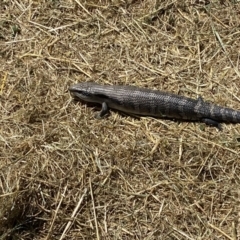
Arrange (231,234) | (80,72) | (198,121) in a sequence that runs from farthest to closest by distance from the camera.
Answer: (80,72) → (198,121) → (231,234)

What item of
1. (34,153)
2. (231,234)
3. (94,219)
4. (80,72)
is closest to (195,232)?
(231,234)

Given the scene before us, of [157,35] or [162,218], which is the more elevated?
[157,35]

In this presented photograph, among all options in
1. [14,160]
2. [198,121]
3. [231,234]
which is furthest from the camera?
[198,121]

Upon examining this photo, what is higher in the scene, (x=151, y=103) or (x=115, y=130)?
(x=151, y=103)

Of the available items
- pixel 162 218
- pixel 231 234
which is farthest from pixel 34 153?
pixel 231 234

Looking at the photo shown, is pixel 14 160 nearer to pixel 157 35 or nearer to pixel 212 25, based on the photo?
pixel 157 35

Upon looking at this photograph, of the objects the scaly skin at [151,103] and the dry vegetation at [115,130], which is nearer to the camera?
the dry vegetation at [115,130]

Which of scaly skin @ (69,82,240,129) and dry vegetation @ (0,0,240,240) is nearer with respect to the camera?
dry vegetation @ (0,0,240,240)

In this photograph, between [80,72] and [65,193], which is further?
[80,72]
